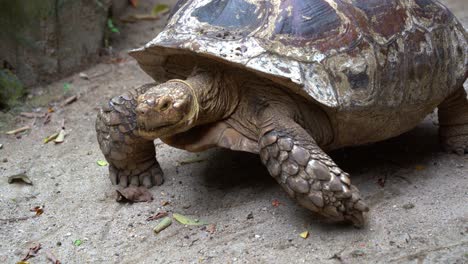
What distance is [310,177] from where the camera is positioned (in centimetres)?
340

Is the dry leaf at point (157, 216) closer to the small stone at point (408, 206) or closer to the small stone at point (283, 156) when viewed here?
the small stone at point (283, 156)

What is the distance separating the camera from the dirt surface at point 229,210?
3398mm

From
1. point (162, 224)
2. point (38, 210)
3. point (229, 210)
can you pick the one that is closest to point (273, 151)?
point (229, 210)

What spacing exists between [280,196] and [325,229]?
0.50 m

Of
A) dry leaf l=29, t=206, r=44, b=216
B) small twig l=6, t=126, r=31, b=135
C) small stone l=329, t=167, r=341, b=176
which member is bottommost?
small twig l=6, t=126, r=31, b=135

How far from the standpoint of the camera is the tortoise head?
11.0ft

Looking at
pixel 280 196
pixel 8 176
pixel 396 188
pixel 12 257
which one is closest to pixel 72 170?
pixel 8 176

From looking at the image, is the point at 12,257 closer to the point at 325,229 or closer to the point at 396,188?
the point at 325,229

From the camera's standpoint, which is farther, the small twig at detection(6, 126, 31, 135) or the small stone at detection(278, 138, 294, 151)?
the small twig at detection(6, 126, 31, 135)

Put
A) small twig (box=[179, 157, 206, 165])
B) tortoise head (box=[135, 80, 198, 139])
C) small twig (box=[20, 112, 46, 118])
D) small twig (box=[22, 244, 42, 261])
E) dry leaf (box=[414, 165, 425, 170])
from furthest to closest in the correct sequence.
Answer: small twig (box=[20, 112, 46, 118]) → small twig (box=[179, 157, 206, 165]) → dry leaf (box=[414, 165, 425, 170]) → small twig (box=[22, 244, 42, 261]) → tortoise head (box=[135, 80, 198, 139])

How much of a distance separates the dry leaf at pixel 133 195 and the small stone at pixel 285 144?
44.7 inches

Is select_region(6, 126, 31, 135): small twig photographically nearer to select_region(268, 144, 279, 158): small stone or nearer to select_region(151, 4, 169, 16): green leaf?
select_region(268, 144, 279, 158): small stone

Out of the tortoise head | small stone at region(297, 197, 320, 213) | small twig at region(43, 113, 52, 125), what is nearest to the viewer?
the tortoise head

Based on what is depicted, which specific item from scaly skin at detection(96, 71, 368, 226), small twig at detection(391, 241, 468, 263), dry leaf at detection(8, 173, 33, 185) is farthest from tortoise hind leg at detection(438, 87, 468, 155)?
dry leaf at detection(8, 173, 33, 185)
